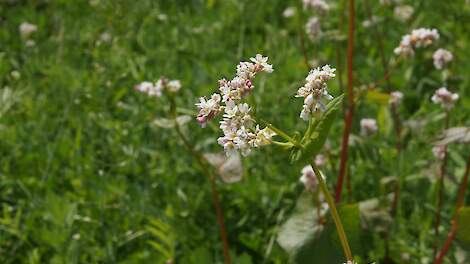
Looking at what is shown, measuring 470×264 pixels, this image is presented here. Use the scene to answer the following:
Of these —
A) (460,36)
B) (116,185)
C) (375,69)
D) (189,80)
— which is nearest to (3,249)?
(116,185)

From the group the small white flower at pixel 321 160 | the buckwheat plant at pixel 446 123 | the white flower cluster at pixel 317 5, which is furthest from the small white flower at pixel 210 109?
the white flower cluster at pixel 317 5

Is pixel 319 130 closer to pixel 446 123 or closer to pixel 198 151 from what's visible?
pixel 446 123

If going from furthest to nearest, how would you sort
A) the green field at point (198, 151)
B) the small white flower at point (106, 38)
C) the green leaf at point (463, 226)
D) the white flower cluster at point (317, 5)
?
the small white flower at point (106, 38), the white flower cluster at point (317, 5), the green field at point (198, 151), the green leaf at point (463, 226)

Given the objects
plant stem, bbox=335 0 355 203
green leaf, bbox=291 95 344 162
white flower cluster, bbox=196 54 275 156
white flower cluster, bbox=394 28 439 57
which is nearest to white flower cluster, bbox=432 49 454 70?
white flower cluster, bbox=394 28 439 57

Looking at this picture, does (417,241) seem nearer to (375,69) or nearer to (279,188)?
(279,188)

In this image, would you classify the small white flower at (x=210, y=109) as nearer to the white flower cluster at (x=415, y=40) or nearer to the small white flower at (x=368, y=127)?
the white flower cluster at (x=415, y=40)

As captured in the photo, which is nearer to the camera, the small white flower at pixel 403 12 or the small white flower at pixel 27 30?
the small white flower at pixel 403 12

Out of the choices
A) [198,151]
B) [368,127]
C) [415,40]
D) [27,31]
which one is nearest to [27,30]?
[27,31]
